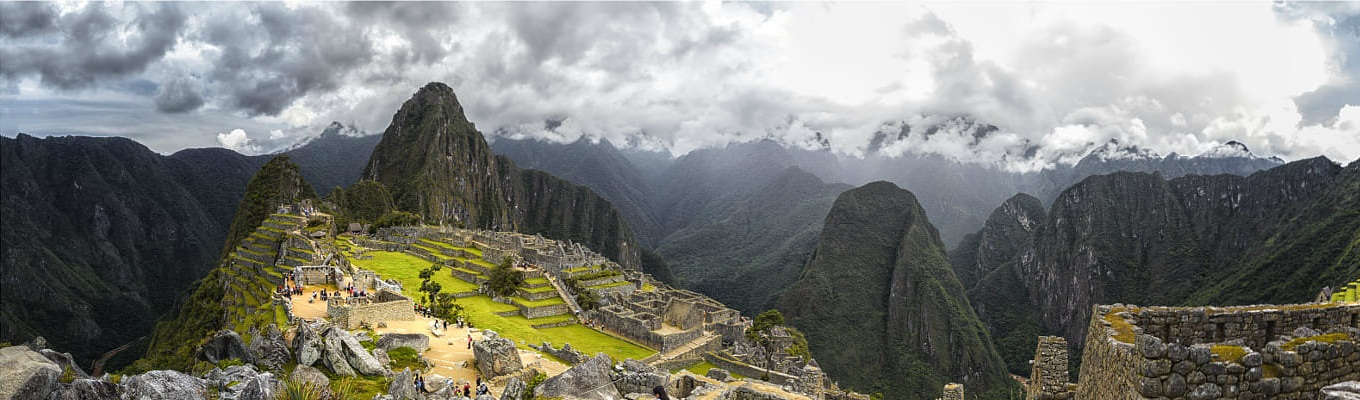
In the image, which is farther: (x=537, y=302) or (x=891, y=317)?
(x=891, y=317)

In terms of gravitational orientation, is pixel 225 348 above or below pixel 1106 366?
below

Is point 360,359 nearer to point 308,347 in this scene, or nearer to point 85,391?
point 308,347

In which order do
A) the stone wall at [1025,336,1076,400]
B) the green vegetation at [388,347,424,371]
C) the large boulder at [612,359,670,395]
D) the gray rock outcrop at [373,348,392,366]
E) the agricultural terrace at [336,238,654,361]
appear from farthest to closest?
the agricultural terrace at [336,238,654,361] → the green vegetation at [388,347,424,371] → the gray rock outcrop at [373,348,392,366] → the large boulder at [612,359,670,395] → the stone wall at [1025,336,1076,400]

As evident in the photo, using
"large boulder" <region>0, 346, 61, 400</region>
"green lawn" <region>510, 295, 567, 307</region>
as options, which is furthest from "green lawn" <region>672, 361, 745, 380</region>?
"large boulder" <region>0, 346, 61, 400</region>

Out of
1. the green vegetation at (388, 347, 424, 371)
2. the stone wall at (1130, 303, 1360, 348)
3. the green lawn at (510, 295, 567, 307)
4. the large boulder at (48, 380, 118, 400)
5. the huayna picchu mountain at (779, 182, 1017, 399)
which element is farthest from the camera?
the huayna picchu mountain at (779, 182, 1017, 399)

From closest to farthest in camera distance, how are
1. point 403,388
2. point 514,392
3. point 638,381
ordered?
point 403,388 < point 514,392 < point 638,381

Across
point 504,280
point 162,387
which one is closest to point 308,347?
point 162,387

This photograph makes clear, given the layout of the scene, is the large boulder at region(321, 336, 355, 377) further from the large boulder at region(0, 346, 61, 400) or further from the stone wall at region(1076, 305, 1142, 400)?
the stone wall at region(1076, 305, 1142, 400)

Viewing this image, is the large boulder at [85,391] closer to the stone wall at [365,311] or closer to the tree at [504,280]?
the stone wall at [365,311]
